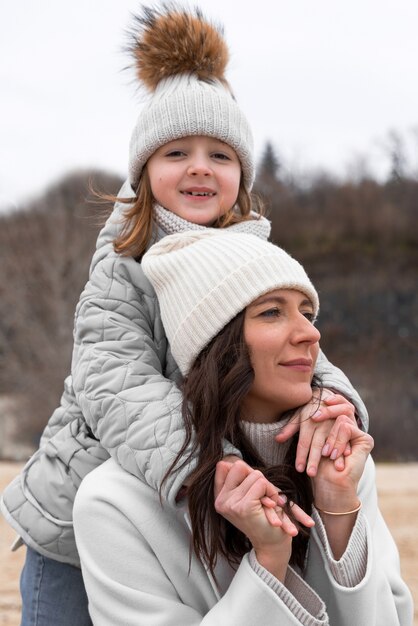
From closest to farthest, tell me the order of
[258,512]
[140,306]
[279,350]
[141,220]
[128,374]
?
[258,512] < [279,350] < [128,374] < [140,306] < [141,220]

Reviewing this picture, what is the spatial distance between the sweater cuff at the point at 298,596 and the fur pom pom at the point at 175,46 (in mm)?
1747

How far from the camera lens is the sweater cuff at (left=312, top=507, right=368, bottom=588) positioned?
242 cm

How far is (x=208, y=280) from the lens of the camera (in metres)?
2.60

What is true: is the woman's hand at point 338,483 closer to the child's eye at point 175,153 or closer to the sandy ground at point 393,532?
the child's eye at point 175,153

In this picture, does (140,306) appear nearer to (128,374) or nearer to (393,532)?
(128,374)

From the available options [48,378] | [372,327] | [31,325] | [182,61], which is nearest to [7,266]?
[31,325]

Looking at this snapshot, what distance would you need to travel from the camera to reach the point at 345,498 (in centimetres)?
247

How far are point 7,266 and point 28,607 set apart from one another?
2220cm

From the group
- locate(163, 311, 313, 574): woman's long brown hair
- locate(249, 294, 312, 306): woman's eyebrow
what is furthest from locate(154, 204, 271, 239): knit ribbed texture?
locate(163, 311, 313, 574): woman's long brown hair

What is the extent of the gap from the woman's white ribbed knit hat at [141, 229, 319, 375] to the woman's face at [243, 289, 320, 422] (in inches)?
1.8

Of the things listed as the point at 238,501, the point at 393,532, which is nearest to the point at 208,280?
the point at 238,501

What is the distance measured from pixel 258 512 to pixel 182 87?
5.18ft

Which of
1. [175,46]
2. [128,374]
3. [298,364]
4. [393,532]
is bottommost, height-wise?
[393,532]

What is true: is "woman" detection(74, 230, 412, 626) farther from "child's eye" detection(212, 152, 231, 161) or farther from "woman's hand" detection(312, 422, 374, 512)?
"child's eye" detection(212, 152, 231, 161)
